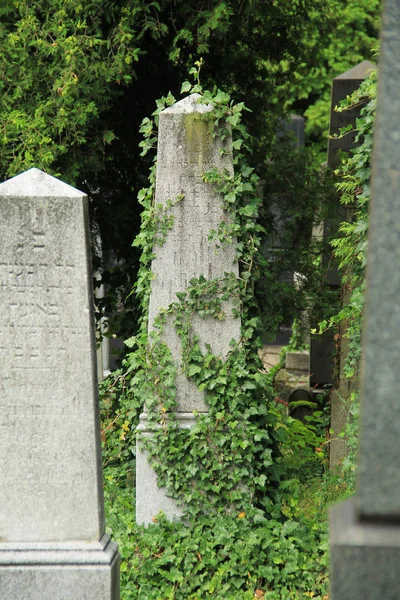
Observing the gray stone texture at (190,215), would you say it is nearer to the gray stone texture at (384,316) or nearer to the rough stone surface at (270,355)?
the gray stone texture at (384,316)

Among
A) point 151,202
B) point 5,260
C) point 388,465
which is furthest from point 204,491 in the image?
point 388,465

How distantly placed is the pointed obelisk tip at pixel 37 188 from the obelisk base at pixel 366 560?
2.15 m

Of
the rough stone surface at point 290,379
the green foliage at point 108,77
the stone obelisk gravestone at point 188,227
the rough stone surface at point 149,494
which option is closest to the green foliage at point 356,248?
the stone obelisk gravestone at point 188,227

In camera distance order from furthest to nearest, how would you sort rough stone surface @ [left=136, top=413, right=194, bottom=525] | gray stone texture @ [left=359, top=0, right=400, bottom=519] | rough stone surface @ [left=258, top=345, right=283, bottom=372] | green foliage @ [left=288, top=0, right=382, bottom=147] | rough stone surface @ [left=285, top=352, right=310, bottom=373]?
1. green foliage @ [left=288, top=0, right=382, bottom=147]
2. rough stone surface @ [left=258, top=345, right=283, bottom=372]
3. rough stone surface @ [left=285, top=352, right=310, bottom=373]
4. rough stone surface @ [left=136, top=413, right=194, bottom=525]
5. gray stone texture @ [left=359, top=0, right=400, bottom=519]

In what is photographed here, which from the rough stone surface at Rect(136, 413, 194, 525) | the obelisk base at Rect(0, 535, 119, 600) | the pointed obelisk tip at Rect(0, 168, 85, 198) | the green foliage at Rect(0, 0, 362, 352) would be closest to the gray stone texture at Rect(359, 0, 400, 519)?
the pointed obelisk tip at Rect(0, 168, 85, 198)

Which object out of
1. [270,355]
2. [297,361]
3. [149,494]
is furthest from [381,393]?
[270,355]

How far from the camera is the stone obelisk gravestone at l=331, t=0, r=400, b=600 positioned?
206 cm

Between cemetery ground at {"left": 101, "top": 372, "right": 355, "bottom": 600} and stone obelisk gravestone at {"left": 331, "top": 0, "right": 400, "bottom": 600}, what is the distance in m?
3.29

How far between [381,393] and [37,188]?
7.21 feet

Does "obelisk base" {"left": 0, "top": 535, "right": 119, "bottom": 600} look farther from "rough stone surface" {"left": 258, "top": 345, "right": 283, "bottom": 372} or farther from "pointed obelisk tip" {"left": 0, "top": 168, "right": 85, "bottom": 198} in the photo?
"rough stone surface" {"left": 258, "top": 345, "right": 283, "bottom": 372}

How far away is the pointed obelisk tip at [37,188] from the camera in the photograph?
380cm

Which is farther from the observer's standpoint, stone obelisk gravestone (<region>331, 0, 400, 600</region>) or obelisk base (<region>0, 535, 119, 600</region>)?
obelisk base (<region>0, 535, 119, 600</region>)

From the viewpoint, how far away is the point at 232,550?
5.56 metres

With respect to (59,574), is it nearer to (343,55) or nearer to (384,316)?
(384,316)
